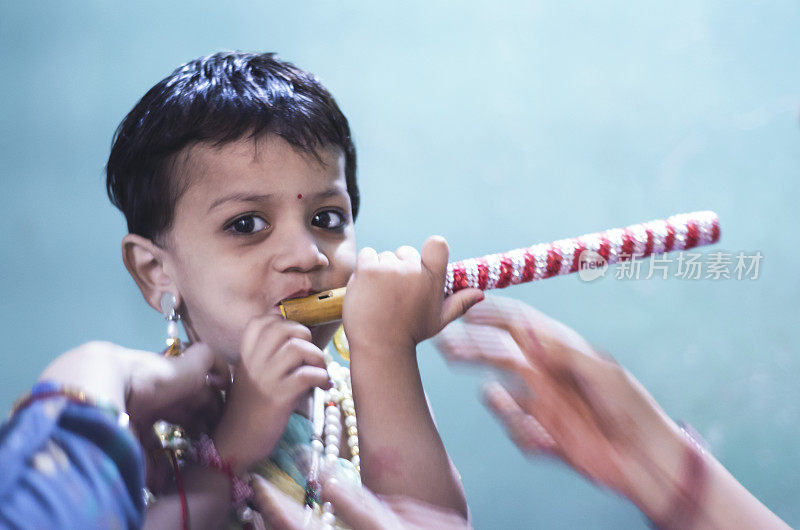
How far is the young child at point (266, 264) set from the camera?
0.39 m

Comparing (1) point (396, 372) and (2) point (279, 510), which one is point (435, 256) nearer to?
(1) point (396, 372)

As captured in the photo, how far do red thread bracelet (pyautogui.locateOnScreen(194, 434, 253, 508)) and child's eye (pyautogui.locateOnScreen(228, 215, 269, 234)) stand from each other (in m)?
0.15

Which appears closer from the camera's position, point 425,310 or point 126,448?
point 126,448

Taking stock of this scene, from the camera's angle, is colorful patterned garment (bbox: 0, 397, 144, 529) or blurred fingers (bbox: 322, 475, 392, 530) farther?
blurred fingers (bbox: 322, 475, 392, 530)

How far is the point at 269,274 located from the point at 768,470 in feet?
2.19

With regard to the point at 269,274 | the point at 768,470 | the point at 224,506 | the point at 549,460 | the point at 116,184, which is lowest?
the point at 768,470

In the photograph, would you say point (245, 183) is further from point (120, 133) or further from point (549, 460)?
point (549, 460)

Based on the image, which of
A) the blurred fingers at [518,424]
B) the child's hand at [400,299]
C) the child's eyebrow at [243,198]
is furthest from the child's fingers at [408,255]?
the blurred fingers at [518,424]

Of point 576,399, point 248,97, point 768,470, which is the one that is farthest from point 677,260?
point 248,97

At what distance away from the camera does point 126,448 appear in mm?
262

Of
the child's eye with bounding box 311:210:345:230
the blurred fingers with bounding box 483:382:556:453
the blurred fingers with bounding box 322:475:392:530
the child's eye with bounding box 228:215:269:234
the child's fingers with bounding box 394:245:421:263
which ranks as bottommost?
the blurred fingers with bounding box 483:382:556:453

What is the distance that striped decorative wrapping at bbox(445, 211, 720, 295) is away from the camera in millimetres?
425
